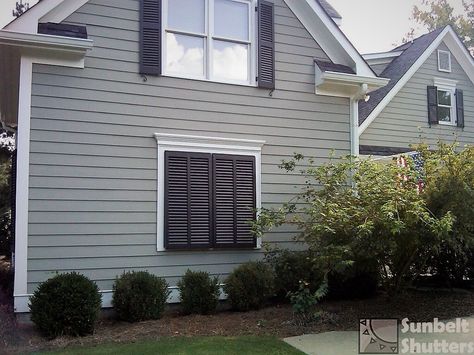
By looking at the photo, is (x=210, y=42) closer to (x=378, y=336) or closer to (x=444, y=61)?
(x=378, y=336)

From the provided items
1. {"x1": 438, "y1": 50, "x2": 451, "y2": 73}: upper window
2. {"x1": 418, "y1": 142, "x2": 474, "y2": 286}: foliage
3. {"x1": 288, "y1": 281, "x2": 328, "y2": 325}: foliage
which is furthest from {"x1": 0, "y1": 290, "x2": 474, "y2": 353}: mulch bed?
{"x1": 438, "y1": 50, "x2": 451, "y2": 73}: upper window

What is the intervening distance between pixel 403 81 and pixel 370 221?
879 centimetres

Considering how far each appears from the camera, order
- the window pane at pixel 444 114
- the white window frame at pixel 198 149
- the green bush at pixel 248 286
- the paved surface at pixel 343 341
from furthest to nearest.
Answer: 1. the window pane at pixel 444 114
2. the white window frame at pixel 198 149
3. the green bush at pixel 248 286
4. the paved surface at pixel 343 341

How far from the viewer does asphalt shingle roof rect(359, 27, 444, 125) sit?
13.6 meters

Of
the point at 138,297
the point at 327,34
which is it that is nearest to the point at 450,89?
the point at 327,34

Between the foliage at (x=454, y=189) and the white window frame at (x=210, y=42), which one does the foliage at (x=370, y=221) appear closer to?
the foliage at (x=454, y=189)

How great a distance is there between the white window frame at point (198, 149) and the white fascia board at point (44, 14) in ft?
7.55

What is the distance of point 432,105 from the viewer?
46.8ft

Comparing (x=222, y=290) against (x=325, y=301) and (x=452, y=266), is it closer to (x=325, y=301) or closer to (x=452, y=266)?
(x=325, y=301)

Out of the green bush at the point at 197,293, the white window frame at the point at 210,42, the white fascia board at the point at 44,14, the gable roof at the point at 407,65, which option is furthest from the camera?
the gable roof at the point at 407,65

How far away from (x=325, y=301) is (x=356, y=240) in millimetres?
2214

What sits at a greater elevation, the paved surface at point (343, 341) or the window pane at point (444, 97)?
the window pane at point (444, 97)

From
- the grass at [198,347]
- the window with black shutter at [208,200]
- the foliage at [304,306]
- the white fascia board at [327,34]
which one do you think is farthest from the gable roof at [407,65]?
the grass at [198,347]

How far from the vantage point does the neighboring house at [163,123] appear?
7035 mm
